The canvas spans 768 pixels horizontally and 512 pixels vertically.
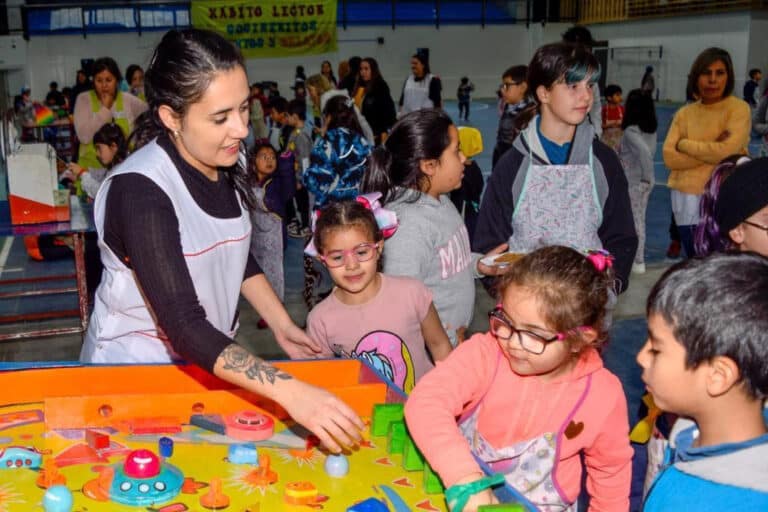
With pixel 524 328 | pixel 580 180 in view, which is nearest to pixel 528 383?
pixel 524 328

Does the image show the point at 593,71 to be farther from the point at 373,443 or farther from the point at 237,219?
the point at 373,443

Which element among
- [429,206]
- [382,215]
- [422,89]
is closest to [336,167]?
[429,206]

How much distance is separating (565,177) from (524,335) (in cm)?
120

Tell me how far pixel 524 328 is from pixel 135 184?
0.89m

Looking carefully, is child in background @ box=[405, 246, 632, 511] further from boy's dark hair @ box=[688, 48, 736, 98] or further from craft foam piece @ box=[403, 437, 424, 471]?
boy's dark hair @ box=[688, 48, 736, 98]

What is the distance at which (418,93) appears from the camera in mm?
10539

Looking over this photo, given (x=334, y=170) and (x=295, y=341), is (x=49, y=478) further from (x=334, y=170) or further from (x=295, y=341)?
(x=334, y=170)

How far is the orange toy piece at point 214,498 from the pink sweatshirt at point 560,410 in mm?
470

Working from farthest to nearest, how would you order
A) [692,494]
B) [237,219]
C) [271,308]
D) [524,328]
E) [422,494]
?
[271,308] → [237,219] → [524,328] → [422,494] → [692,494]

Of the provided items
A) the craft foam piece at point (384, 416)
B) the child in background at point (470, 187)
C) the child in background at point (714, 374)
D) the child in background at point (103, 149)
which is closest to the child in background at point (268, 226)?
the child in background at point (103, 149)

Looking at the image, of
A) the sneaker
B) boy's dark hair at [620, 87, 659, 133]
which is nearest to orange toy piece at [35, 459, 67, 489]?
boy's dark hair at [620, 87, 659, 133]

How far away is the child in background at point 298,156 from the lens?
800 centimetres

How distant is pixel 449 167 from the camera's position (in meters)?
2.99

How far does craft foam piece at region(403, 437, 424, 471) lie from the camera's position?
1643 mm
